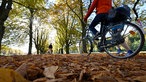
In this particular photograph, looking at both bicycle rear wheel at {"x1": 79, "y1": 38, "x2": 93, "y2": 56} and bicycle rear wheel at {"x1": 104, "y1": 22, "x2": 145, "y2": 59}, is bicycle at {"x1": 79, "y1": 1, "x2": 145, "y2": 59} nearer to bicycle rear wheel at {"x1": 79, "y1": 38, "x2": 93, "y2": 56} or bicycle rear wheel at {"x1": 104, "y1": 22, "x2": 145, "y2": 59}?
Result: bicycle rear wheel at {"x1": 104, "y1": 22, "x2": 145, "y2": 59}

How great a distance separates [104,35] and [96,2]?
2.93 feet

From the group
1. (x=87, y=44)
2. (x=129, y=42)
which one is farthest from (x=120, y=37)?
(x=87, y=44)

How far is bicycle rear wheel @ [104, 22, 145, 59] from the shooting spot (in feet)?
17.0

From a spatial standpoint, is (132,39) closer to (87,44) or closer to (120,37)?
(120,37)

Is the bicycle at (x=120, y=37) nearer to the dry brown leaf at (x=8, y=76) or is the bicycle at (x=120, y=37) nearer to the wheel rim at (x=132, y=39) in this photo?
the wheel rim at (x=132, y=39)

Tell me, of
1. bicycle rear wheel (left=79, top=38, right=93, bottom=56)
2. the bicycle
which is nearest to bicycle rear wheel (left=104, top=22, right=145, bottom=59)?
the bicycle

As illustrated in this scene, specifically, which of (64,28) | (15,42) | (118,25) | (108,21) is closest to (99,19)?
(108,21)

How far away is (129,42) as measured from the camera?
5844mm

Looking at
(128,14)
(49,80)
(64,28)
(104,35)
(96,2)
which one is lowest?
(49,80)

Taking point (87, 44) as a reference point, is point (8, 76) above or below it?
below

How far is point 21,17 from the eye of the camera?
1481 inches

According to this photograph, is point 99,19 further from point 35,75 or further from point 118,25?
point 35,75

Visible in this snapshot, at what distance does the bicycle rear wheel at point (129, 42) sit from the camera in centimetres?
519

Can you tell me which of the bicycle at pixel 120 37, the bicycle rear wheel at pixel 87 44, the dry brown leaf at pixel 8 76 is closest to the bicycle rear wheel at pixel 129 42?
the bicycle at pixel 120 37
